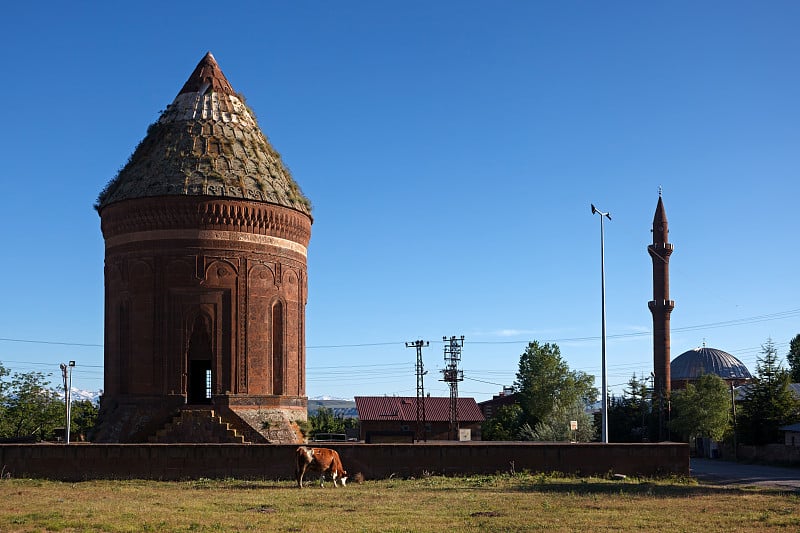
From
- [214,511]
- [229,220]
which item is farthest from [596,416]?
[214,511]

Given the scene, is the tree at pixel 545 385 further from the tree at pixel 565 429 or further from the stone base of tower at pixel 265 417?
the stone base of tower at pixel 265 417

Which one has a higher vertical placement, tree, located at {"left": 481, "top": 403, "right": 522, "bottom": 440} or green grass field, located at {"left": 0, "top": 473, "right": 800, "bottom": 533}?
green grass field, located at {"left": 0, "top": 473, "right": 800, "bottom": 533}

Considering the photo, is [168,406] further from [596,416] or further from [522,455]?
[596,416]

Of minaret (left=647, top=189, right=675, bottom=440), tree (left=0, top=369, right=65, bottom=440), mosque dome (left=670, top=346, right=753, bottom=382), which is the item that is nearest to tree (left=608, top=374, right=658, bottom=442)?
minaret (left=647, top=189, right=675, bottom=440)

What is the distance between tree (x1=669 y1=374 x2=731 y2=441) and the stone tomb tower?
43859mm

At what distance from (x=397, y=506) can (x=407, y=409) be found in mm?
71222

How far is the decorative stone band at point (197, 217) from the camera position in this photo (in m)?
37.7

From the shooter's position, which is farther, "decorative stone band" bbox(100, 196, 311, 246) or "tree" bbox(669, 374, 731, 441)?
"tree" bbox(669, 374, 731, 441)

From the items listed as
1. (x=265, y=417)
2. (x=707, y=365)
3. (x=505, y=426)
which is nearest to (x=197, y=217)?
(x=265, y=417)

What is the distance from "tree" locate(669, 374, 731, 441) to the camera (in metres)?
73.3

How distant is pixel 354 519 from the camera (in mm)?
17750

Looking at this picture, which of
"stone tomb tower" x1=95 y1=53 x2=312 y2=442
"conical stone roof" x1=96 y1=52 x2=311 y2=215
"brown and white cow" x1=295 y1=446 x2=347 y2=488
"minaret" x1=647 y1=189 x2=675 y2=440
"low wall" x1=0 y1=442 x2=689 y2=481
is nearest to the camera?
"brown and white cow" x1=295 y1=446 x2=347 y2=488

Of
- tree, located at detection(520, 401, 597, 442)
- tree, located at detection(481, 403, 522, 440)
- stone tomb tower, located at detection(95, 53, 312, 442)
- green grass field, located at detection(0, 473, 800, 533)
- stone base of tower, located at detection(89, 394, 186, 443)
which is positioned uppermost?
stone tomb tower, located at detection(95, 53, 312, 442)

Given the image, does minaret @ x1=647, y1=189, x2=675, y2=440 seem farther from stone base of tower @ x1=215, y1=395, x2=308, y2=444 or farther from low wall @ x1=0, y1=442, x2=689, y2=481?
low wall @ x1=0, y1=442, x2=689, y2=481
